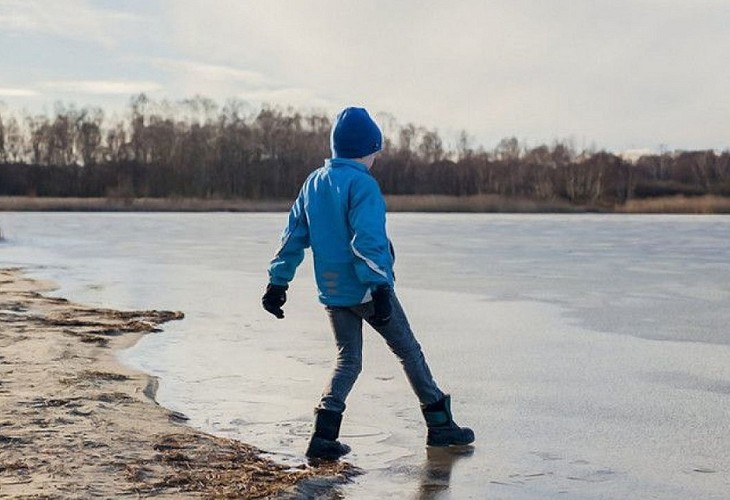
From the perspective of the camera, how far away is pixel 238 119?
70.3m

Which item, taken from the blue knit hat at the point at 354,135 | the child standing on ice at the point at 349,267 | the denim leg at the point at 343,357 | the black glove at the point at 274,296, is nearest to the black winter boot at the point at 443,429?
the child standing on ice at the point at 349,267

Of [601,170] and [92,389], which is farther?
[601,170]

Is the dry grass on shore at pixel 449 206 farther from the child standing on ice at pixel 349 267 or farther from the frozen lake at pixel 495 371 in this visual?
the child standing on ice at pixel 349 267

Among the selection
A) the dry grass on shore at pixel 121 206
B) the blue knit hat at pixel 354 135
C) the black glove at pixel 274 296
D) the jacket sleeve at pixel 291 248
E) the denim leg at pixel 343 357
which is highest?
the blue knit hat at pixel 354 135

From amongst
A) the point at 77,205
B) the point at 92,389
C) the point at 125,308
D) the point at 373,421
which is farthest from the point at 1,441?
the point at 77,205

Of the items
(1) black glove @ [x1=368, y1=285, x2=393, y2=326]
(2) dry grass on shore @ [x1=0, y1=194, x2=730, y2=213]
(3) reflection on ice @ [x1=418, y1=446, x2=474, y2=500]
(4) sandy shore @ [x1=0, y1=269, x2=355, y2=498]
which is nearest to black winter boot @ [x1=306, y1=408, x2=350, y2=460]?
(4) sandy shore @ [x1=0, y1=269, x2=355, y2=498]

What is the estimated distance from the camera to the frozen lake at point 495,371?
11.7 ft

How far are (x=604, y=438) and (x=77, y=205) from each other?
44.2 meters

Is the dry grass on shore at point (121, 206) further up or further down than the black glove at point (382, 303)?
further down

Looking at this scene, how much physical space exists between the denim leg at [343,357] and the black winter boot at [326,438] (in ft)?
0.12

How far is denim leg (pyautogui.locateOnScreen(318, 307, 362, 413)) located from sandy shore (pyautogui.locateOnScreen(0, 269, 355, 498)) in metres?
0.31

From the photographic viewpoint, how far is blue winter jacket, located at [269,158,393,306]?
11.7 feet

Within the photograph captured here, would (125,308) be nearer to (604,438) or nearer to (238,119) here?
(604,438)

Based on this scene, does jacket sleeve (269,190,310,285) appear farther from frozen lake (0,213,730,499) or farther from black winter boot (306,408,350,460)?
frozen lake (0,213,730,499)
